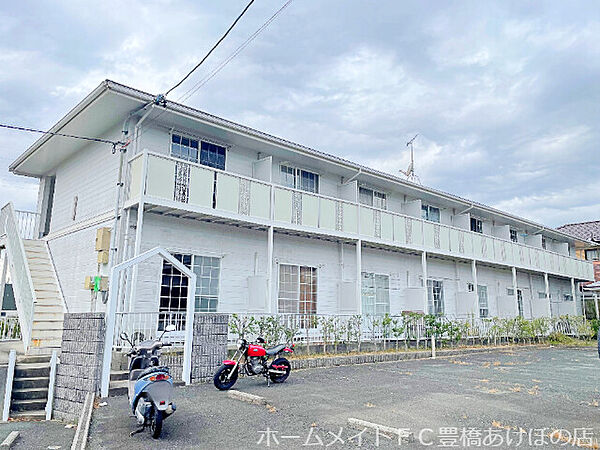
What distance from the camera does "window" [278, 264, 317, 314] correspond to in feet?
43.2

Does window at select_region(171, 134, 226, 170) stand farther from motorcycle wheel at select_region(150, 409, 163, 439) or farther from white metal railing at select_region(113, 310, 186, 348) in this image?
motorcycle wheel at select_region(150, 409, 163, 439)

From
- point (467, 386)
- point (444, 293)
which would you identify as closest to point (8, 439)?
point (467, 386)

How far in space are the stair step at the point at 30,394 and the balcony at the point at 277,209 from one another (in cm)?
420

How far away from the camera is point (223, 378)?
7242mm

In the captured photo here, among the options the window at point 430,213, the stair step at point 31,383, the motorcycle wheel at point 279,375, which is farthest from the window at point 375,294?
the stair step at point 31,383

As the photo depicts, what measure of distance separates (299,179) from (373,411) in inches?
382

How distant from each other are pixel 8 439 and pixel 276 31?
7.60 metres

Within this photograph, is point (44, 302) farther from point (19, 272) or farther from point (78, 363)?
point (78, 363)

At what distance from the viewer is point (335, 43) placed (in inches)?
324

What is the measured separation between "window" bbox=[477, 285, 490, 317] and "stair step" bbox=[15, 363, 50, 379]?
59.0 ft

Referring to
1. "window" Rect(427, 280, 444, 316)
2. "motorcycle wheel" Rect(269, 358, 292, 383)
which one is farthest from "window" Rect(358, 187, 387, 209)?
"motorcycle wheel" Rect(269, 358, 292, 383)

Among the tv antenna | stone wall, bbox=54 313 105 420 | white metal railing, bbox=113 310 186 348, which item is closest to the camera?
stone wall, bbox=54 313 105 420

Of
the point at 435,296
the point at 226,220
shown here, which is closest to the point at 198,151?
the point at 226,220

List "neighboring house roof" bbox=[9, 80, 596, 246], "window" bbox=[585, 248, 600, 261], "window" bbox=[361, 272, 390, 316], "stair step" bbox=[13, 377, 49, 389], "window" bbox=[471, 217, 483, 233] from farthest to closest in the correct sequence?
"window" bbox=[585, 248, 600, 261], "window" bbox=[471, 217, 483, 233], "window" bbox=[361, 272, 390, 316], "neighboring house roof" bbox=[9, 80, 596, 246], "stair step" bbox=[13, 377, 49, 389]
